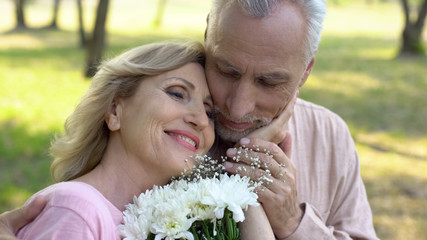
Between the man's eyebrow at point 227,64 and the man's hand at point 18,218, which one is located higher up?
the man's eyebrow at point 227,64

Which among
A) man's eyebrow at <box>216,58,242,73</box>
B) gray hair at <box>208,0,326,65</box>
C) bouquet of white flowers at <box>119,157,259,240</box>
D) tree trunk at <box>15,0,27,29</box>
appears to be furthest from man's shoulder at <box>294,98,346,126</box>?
tree trunk at <box>15,0,27,29</box>

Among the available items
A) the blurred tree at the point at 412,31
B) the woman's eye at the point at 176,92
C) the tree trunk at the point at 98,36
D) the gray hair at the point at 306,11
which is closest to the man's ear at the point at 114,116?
the woman's eye at the point at 176,92

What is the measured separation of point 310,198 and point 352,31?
30.3 metres

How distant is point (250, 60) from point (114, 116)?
0.73 meters

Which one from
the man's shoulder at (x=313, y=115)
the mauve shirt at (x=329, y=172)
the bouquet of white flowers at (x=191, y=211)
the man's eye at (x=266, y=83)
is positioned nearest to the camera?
the bouquet of white flowers at (x=191, y=211)

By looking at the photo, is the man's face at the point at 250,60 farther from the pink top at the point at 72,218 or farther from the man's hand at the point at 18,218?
the man's hand at the point at 18,218

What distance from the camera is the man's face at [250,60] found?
2.81 metres

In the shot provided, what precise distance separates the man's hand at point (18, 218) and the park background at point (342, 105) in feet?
4.15

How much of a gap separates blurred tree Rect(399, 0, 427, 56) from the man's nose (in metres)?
16.0

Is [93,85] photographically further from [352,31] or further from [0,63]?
[352,31]

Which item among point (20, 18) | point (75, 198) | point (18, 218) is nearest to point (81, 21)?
point (20, 18)

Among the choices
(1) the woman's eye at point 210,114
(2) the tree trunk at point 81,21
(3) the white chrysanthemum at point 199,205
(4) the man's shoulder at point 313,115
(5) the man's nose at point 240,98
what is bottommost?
(2) the tree trunk at point 81,21

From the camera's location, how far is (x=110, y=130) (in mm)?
2807

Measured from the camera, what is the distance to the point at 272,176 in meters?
2.80
